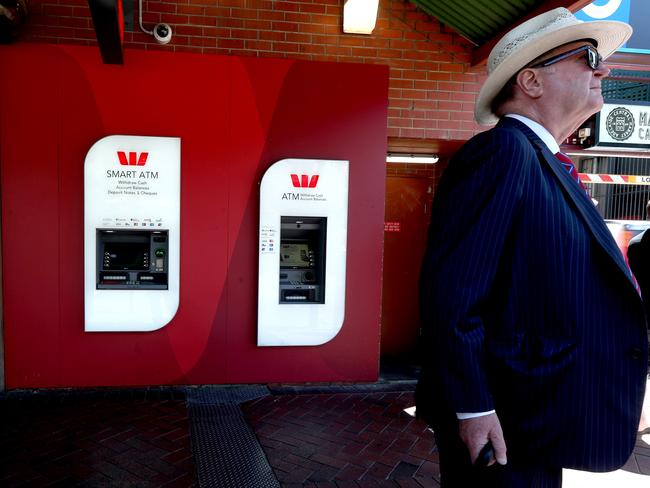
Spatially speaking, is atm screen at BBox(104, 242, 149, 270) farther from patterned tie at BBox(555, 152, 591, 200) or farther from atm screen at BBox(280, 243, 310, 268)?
patterned tie at BBox(555, 152, 591, 200)

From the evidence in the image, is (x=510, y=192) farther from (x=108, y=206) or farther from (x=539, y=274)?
(x=108, y=206)

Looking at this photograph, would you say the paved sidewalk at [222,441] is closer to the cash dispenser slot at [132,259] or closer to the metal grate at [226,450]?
the metal grate at [226,450]

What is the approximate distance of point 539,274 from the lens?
141cm

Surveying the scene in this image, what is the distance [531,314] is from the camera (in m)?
1.42

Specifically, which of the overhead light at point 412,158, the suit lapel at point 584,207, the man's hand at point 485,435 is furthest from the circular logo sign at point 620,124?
the man's hand at point 485,435

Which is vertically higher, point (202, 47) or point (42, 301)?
point (202, 47)

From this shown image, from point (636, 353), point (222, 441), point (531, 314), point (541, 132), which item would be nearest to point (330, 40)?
point (222, 441)

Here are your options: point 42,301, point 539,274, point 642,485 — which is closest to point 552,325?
point 539,274

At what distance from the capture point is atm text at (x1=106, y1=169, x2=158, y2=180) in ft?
15.0

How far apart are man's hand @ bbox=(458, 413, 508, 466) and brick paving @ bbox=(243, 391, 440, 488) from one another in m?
2.10

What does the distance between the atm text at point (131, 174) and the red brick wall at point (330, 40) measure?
129cm

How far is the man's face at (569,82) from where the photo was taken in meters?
1.63

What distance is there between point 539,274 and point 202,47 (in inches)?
178

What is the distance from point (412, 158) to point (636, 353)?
4.89 meters
